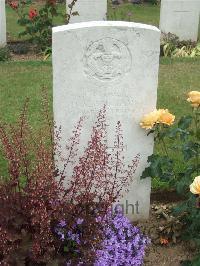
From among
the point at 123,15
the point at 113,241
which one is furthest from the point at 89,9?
the point at 113,241

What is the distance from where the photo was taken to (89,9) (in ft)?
30.6

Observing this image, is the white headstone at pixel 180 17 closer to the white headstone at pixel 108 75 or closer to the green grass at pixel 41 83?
the green grass at pixel 41 83

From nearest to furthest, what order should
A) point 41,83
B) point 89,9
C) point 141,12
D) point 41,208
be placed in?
point 41,208
point 41,83
point 89,9
point 141,12

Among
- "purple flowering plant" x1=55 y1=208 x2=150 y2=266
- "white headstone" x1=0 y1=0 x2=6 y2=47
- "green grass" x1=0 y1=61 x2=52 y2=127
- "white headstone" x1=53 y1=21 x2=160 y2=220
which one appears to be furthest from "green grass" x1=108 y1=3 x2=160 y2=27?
"purple flowering plant" x1=55 y1=208 x2=150 y2=266

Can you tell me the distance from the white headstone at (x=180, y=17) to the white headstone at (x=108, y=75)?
20.3 ft

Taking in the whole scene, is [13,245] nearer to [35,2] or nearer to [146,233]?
[146,233]

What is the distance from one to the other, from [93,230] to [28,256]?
416mm

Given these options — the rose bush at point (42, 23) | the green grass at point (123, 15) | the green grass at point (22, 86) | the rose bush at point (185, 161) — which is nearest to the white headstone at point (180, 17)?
the green grass at point (123, 15)

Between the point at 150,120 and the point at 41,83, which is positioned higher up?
the point at 150,120

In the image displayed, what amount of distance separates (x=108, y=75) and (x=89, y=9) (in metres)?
6.15

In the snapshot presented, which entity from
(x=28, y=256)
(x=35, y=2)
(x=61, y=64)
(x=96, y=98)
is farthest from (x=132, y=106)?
(x=35, y=2)

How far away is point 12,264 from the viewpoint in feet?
9.73

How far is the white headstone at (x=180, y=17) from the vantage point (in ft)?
30.6

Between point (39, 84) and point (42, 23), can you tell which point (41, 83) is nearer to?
point (39, 84)
